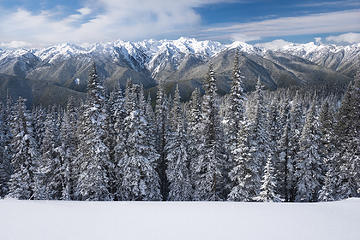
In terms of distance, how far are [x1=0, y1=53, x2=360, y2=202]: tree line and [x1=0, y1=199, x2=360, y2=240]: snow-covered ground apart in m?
10.1

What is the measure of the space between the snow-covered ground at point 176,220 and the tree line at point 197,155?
33.1 feet

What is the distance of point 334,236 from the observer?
252 inches

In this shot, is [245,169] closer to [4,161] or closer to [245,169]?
[245,169]

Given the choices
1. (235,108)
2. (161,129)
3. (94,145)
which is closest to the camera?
→ (94,145)

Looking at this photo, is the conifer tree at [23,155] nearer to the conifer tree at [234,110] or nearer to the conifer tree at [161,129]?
the conifer tree at [161,129]

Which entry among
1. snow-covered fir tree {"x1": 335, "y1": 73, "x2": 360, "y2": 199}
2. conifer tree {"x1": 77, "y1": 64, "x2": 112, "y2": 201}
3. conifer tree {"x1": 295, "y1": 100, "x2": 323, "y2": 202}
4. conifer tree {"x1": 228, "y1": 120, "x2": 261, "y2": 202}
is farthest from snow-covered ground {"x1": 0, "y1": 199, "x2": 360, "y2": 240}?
conifer tree {"x1": 295, "y1": 100, "x2": 323, "y2": 202}

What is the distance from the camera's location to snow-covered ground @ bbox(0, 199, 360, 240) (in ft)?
21.2

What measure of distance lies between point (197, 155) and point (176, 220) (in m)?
18.6

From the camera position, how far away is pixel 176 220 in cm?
726

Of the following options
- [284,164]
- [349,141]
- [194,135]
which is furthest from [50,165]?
[349,141]

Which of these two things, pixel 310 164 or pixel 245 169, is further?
pixel 310 164

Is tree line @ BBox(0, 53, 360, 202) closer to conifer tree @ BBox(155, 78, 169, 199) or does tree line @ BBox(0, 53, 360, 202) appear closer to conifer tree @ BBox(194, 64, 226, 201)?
conifer tree @ BBox(194, 64, 226, 201)

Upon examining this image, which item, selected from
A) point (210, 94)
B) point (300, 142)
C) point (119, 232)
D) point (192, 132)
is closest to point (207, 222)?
point (119, 232)

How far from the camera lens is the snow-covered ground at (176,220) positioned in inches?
254
